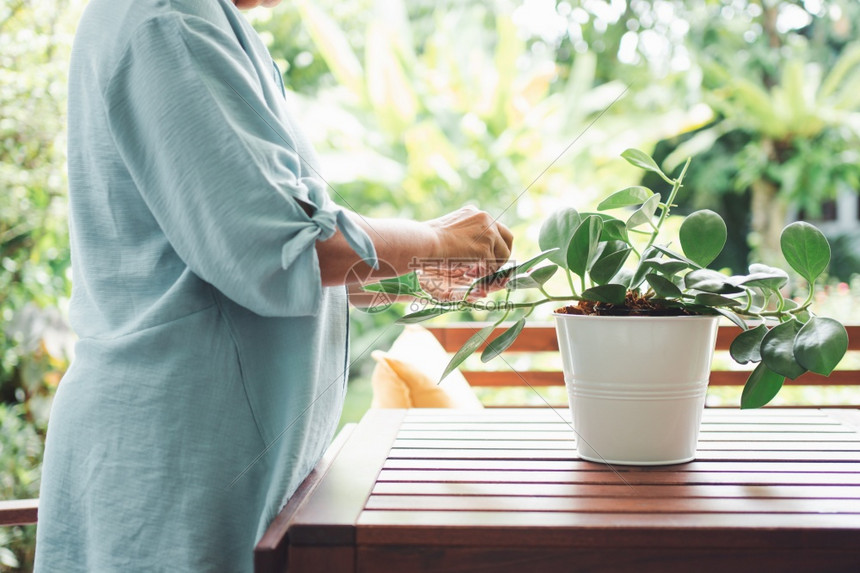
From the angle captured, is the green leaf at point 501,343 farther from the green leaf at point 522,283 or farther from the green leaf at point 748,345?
the green leaf at point 748,345

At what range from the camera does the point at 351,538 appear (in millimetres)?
607

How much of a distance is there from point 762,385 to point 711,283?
15 cm

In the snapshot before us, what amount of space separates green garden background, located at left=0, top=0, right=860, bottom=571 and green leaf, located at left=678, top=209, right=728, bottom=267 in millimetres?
147

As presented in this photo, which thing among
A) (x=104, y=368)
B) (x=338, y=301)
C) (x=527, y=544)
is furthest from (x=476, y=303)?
(x=104, y=368)

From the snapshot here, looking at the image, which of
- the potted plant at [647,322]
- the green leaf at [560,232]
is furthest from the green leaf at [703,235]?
the green leaf at [560,232]

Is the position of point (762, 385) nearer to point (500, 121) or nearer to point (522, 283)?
point (522, 283)

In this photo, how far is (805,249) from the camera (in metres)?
0.76

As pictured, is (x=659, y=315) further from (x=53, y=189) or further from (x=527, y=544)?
(x=53, y=189)

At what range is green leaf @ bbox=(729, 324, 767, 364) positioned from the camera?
0.76m

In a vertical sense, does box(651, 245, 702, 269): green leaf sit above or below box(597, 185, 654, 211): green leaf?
below

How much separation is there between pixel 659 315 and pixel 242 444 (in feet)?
1.41

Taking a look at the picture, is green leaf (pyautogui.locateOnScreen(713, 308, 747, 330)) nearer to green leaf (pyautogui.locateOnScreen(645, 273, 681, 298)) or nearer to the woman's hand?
green leaf (pyautogui.locateOnScreen(645, 273, 681, 298))

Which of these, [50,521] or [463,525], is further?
[50,521]

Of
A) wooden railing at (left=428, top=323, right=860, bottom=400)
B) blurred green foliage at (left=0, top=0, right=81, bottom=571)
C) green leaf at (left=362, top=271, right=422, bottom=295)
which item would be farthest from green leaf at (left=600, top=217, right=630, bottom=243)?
blurred green foliage at (left=0, top=0, right=81, bottom=571)
